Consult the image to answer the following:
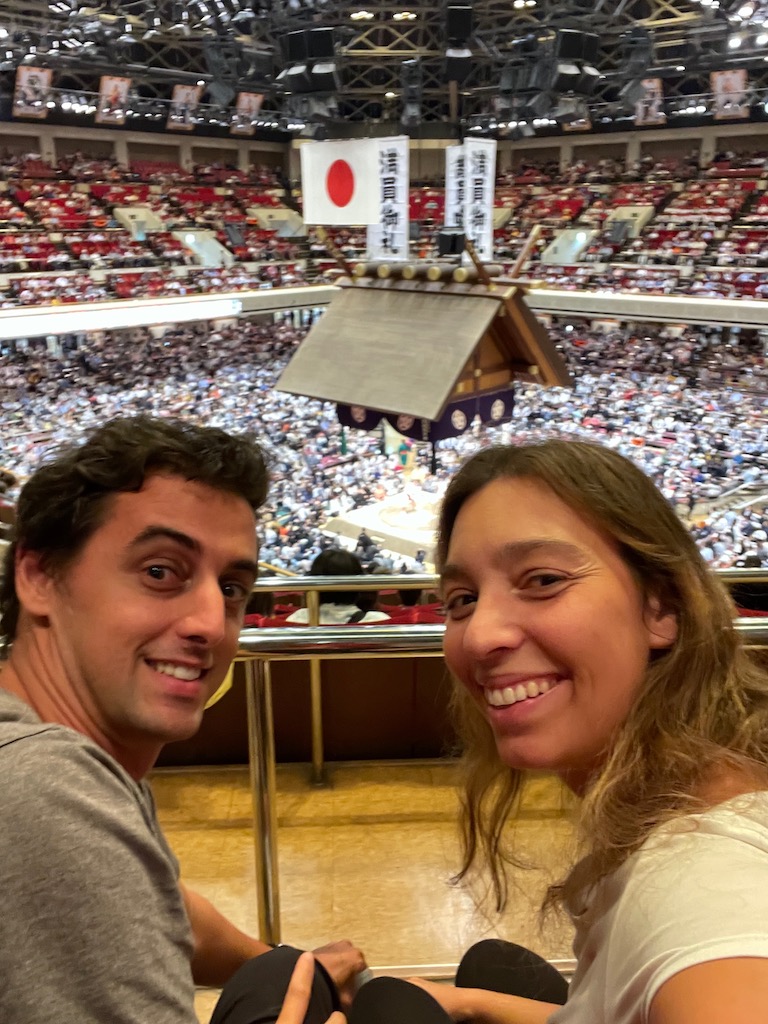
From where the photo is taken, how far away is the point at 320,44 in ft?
33.9

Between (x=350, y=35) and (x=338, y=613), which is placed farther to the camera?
(x=350, y=35)

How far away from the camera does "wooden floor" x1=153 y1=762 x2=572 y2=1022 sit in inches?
73.4

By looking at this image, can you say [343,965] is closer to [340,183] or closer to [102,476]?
[102,476]

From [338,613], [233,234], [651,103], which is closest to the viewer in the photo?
[338,613]

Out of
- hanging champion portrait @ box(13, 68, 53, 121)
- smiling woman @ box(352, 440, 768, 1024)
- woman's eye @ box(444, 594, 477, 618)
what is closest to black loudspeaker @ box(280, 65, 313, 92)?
hanging champion portrait @ box(13, 68, 53, 121)

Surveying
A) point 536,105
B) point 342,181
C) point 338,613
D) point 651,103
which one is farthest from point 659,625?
point 651,103

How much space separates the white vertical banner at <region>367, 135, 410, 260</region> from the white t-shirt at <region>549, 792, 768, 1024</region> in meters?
7.78

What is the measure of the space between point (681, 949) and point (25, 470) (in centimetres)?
1008

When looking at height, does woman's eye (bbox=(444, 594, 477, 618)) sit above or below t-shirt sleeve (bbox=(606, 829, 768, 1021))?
above

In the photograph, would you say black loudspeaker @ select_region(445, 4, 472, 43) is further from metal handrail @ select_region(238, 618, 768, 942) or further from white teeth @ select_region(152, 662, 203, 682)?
white teeth @ select_region(152, 662, 203, 682)

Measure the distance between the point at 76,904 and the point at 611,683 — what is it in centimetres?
54

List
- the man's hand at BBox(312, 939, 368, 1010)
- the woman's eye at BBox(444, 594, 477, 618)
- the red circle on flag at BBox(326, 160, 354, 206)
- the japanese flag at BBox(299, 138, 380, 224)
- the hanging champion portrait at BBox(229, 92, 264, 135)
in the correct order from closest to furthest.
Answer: the woman's eye at BBox(444, 594, 477, 618) < the man's hand at BBox(312, 939, 368, 1010) < the japanese flag at BBox(299, 138, 380, 224) < the red circle on flag at BBox(326, 160, 354, 206) < the hanging champion portrait at BBox(229, 92, 264, 135)

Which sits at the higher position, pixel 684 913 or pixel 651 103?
pixel 651 103

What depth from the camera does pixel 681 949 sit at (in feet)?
1.92
